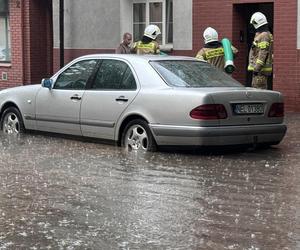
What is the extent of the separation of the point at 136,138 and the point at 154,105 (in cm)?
63

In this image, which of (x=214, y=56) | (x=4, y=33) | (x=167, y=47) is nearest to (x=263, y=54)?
(x=214, y=56)

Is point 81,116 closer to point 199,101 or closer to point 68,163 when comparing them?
point 68,163

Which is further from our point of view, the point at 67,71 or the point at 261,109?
the point at 67,71

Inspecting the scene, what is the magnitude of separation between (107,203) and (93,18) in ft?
38.0

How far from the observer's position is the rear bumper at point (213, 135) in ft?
28.7

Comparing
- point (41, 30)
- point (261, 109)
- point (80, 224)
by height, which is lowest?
point (80, 224)

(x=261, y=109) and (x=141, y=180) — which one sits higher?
(x=261, y=109)

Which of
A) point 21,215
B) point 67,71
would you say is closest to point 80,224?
point 21,215

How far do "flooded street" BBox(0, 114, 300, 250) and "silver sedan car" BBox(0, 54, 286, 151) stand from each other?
29 centimetres

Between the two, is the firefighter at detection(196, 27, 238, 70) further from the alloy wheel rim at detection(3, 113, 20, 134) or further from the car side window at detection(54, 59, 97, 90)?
the alloy wheel rim at detection(3, 113, 20, 134)

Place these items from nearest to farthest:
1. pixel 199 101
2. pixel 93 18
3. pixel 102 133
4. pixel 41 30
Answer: pixel 199 101, pixel 102 133, pixel 93 18, pixel 41 30

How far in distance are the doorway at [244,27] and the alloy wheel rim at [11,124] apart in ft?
18.4

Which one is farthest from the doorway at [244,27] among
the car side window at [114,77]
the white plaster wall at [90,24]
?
the car side window at [114,77]

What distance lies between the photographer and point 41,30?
19.2 m
